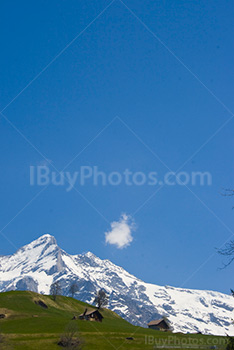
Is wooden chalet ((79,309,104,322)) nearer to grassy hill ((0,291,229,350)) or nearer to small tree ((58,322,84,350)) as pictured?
grassy hill ((0,291,229,350))

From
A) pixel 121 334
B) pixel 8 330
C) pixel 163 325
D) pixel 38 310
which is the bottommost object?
pixel 8 330

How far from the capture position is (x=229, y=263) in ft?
63.2

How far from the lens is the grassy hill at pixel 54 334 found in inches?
2943

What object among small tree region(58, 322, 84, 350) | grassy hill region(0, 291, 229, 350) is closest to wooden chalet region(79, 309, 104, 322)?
grassy hill region(0, 291, 229, 350)

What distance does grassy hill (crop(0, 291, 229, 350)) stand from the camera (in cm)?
7475

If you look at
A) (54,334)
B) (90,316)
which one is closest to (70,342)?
(54,334)

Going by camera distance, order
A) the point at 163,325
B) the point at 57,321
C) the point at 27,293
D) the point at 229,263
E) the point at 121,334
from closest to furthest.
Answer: the point at 229,263 < the point at 121,334 < the point at 57,321 < the point at 163,325 < the point at 27,293

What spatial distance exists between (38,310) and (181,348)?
233 ft

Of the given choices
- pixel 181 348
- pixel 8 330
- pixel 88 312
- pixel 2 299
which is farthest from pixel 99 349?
pixel 2 299

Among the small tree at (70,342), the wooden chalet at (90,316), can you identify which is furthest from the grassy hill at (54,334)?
the wooden chalet at (90,316)

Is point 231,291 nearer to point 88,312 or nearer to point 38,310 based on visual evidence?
point 88,312

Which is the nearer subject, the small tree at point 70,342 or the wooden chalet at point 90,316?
the small tree at point 70,342

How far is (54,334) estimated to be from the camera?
8425cm

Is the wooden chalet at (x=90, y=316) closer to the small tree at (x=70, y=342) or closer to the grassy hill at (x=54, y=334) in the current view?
the grassy hill at (x=54, y=334)
